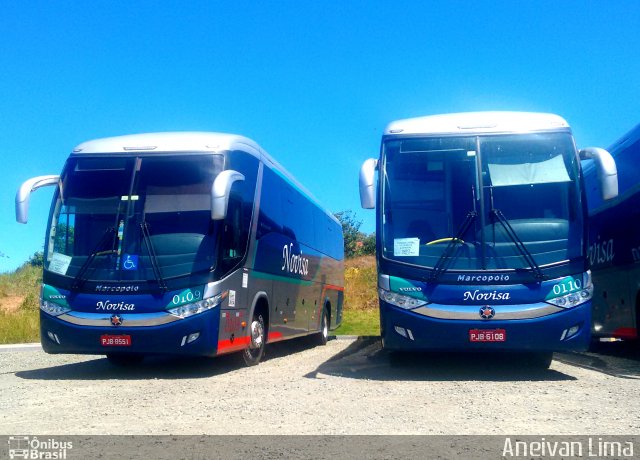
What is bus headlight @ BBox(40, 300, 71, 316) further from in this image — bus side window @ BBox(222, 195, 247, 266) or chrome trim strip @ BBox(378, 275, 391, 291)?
chrome trim strip @ BBox(378, 275, 391, 291)

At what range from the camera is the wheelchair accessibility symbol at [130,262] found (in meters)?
9.93

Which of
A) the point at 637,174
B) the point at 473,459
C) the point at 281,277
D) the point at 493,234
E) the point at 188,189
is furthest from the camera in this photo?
the point at 281,277

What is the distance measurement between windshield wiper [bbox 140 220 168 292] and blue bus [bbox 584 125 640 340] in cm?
685

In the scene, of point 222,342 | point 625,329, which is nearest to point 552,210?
point 625,329

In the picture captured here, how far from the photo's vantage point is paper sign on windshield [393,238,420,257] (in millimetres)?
9688

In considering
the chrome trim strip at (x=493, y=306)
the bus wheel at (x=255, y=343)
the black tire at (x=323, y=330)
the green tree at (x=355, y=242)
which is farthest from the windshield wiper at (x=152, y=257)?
the green tree at (x=355, y=242)

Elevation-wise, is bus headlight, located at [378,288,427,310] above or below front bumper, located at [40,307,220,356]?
above

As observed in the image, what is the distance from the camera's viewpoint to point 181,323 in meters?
9.71

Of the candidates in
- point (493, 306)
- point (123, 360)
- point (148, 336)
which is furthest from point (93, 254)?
point (493, 306)

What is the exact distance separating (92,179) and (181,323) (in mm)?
2644

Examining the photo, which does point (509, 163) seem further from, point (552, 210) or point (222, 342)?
point (222, 342)

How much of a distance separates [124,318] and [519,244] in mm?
5637

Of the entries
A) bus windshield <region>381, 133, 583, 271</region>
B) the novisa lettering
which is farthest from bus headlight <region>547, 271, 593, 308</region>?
the novisa lettering

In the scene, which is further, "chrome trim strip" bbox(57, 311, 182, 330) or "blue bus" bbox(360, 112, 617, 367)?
"chrome trim strip" bbox(57, 311, 182, 330)
